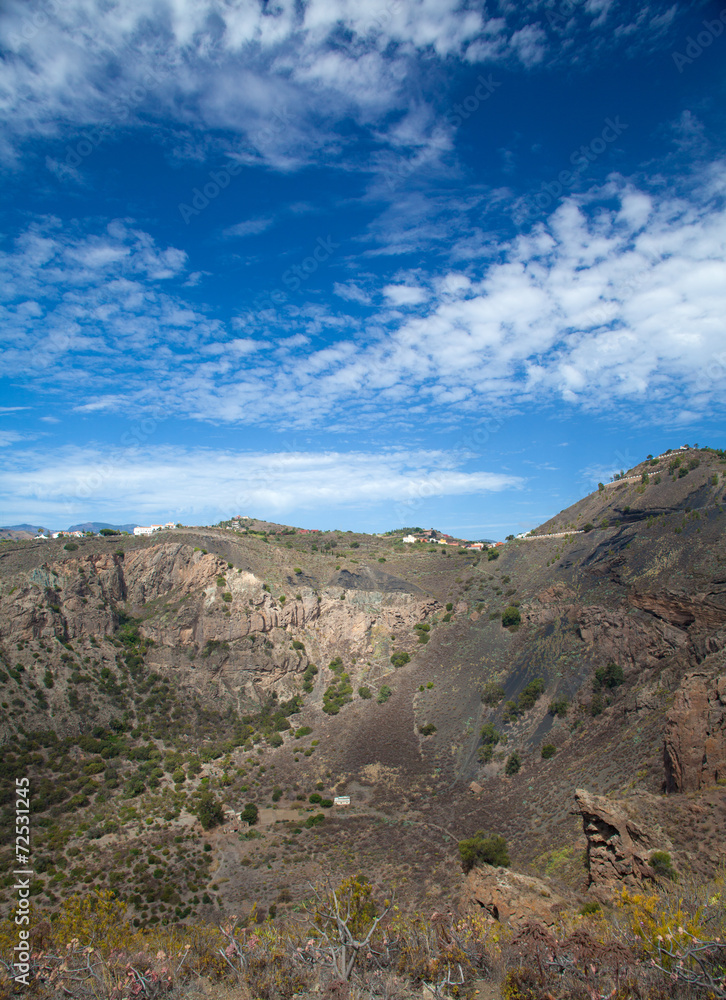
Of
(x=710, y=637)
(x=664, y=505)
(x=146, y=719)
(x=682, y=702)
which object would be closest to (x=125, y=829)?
(x=146, y=719)

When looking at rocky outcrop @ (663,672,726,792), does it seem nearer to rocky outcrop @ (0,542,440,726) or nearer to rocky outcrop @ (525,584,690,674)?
rocky outcrop @ (525,584,690,674)

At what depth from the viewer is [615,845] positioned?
19.3 m

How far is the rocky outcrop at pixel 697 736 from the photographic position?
21.0 m

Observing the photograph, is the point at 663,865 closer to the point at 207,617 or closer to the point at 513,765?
the point at 513,765

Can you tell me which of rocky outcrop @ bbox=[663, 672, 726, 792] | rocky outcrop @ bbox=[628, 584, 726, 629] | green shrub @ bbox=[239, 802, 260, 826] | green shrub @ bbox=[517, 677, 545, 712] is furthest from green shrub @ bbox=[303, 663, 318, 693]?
rocky outcrop @ bbox=[663, 672, 726, 792]

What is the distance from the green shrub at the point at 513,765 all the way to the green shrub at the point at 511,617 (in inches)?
667

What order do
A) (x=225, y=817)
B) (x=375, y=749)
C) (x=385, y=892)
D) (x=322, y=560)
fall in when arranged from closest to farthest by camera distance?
(x=385, y=892)
(x=225, y=817)
(x=375, y=749)
(x=322, y=560)

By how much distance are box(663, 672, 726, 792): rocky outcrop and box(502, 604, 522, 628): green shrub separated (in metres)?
28.6

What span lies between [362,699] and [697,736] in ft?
121

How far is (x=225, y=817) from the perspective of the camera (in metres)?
37.1

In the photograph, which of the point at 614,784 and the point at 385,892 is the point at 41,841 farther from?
the point at 614,784

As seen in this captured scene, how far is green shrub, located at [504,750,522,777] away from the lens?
3603 centimetres

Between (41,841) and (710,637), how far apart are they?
45904 millimetres

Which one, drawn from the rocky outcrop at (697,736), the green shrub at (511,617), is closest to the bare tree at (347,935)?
the rocky outcrop at (697,736)
